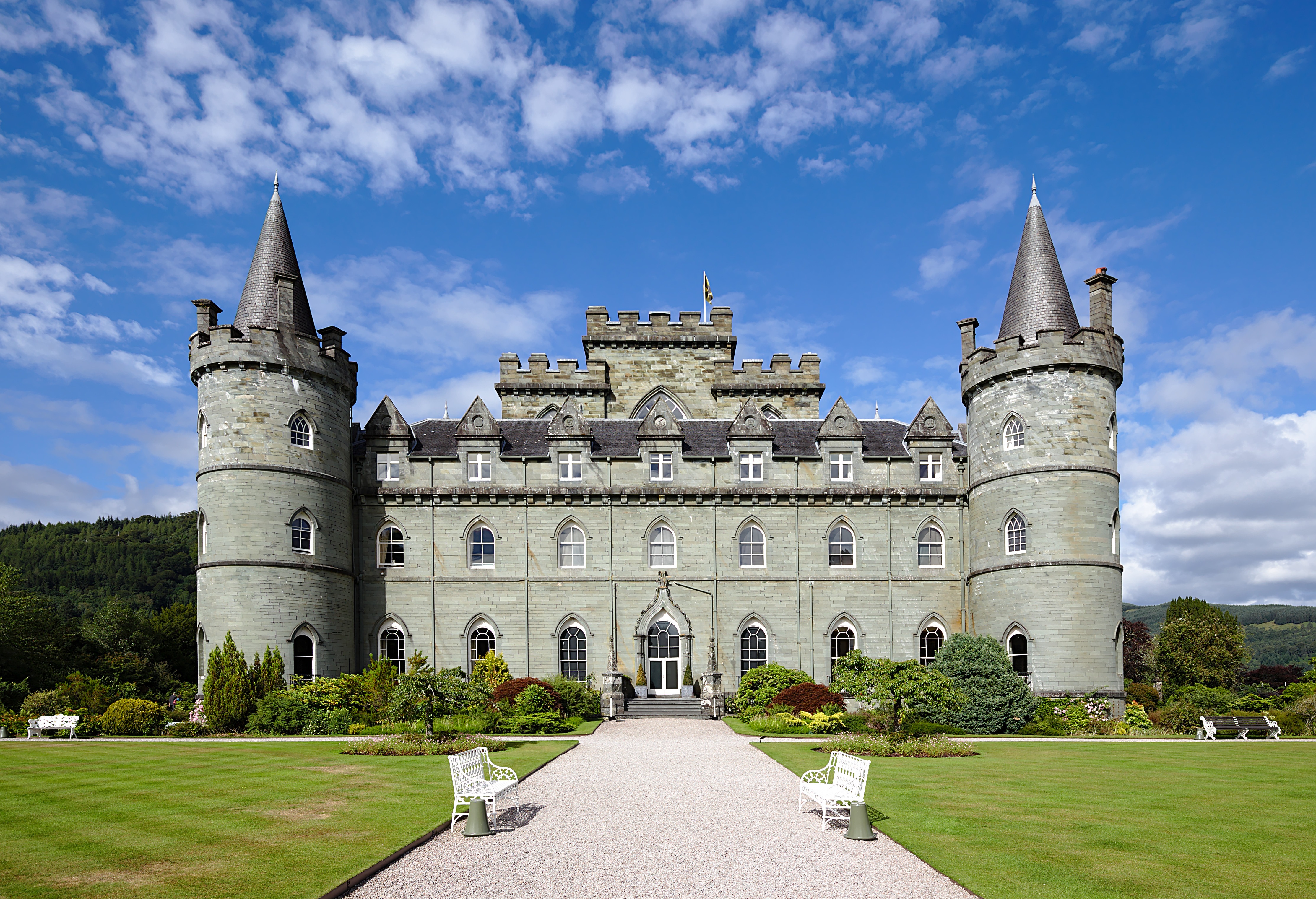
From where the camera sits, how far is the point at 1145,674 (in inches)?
2234

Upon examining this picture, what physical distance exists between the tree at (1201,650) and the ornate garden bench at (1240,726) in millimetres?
23394

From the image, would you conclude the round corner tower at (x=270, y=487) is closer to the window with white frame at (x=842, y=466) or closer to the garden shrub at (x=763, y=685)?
the garden shrub at (x=763, y=685)

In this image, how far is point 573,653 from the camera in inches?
1457

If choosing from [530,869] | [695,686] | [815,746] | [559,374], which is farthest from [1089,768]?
[559,374]

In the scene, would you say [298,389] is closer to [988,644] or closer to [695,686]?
[695,686]

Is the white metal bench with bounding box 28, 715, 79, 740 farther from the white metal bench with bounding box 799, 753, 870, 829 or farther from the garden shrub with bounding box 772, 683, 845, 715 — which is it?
the white metal bench with bounding box 799, 753, 870, 829

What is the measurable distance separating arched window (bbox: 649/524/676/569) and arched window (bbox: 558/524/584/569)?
2.76 metres

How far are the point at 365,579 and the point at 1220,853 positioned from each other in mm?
31640

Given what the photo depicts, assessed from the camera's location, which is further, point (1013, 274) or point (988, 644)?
point (1013, 274)

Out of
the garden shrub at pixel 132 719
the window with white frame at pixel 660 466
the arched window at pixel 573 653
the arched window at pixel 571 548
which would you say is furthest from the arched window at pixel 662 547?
the garden shrub at pixel 132 719

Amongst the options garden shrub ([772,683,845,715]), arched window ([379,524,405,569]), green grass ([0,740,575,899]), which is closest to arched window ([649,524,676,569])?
garden shrub ([772,683,845,715])

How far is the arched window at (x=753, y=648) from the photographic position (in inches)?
1462

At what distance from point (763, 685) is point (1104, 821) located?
20122 mm

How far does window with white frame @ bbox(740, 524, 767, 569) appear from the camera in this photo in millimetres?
37781
